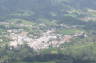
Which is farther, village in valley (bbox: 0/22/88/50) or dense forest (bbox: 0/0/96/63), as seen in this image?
village in valley (bbox: 0/22/88/50)

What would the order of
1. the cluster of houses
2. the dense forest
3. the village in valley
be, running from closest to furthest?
the dense forest < the cluster of houses < the village in valley

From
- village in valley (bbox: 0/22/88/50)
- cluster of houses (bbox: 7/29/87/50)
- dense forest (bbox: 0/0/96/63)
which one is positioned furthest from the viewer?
village in valley (bbox: 0/22/88/50)

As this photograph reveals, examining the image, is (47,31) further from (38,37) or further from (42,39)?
(42,39)

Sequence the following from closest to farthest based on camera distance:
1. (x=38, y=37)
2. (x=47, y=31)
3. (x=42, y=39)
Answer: (x=42, y=39), (x=38, y=37), (x=47, y=31)

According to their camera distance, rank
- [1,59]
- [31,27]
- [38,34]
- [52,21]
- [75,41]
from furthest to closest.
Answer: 1. [52,21]
2. [31,27]
3. [38,34]
4. [75,41]
5. [1,59]

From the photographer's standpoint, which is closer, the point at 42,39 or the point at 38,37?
the point at 42,39

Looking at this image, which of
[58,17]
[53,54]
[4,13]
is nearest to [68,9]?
[58,17]

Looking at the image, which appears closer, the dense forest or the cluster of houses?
the dense forest

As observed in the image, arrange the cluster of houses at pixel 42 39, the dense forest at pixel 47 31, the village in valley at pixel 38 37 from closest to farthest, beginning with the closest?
the dense forest at pixel 47 31 → the cluster of houses at pixel 42 39 → the village in valley at pixel 38 37

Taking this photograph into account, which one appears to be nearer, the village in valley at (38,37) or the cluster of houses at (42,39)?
the cluster of houses at (42,39)

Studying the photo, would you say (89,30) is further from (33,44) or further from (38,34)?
(33,44)

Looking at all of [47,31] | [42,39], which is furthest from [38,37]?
[47,31]
